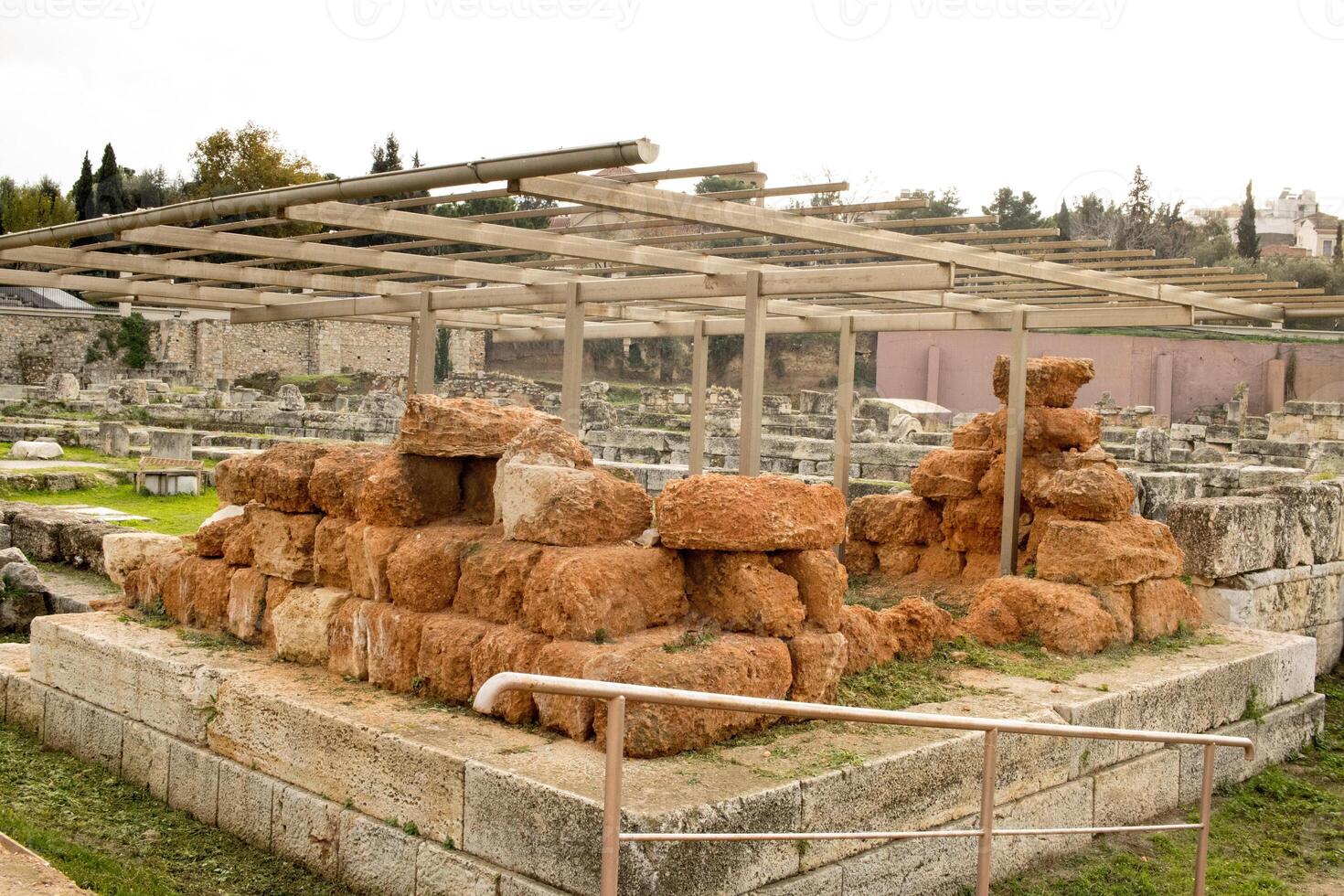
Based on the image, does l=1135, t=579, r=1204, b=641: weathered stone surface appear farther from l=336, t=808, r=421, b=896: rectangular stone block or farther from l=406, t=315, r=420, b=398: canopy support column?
l=406, t=315, r=420, b=398: canopy support column

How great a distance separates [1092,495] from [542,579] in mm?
3898

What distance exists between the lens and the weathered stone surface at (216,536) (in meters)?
7.25

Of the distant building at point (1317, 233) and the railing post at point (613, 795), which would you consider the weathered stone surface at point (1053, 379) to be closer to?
the railing post at point (613, 795)

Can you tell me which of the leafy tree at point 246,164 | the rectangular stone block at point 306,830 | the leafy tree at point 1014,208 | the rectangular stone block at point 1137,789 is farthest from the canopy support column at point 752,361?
the leafy tree at point 1014,208

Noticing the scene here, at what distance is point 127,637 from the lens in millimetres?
6723

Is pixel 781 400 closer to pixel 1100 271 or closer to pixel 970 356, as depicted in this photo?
pixel 970 356

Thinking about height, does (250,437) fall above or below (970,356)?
below

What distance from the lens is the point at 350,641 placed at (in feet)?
19.9

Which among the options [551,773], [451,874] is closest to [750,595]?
[551,773]

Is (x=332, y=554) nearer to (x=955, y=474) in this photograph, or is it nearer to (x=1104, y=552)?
(x=1104, y=552)

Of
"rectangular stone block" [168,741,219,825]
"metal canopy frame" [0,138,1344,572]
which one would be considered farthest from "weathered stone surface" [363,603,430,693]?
"metal canopy frame" [0,138,1344,572]

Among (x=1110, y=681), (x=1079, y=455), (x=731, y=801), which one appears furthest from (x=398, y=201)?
(x=1079, y=455)

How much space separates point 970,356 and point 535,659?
137 ft

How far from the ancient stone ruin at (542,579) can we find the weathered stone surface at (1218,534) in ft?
9.37
